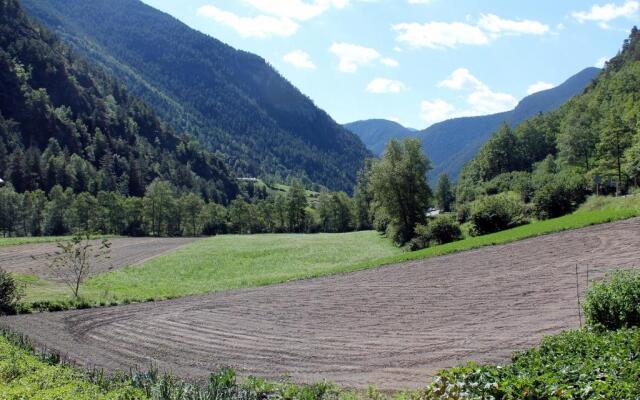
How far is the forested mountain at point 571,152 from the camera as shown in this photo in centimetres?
7275

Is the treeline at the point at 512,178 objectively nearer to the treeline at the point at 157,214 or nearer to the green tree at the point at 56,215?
the treeline at the point at 157,214

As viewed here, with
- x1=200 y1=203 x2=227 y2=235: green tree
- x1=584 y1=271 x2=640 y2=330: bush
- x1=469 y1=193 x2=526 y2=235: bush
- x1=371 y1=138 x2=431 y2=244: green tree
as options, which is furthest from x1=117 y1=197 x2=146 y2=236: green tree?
x1=584 y1=271 x2=640 y2=330: bush

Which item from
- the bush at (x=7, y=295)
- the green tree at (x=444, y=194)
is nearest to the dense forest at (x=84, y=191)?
the green tree at (x=444, y=194)

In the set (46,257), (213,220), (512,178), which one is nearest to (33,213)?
(213,220)

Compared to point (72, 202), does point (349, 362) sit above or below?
below

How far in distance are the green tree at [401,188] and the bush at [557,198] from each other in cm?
1683

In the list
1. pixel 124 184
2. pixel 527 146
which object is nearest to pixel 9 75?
pixel 124 184

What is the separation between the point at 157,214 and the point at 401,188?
83.1 meters

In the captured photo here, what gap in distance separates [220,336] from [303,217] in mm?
120226

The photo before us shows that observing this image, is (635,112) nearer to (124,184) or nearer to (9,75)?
(124,184)

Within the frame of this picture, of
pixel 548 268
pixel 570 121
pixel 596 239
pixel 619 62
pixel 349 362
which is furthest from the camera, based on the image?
pixel 619 62

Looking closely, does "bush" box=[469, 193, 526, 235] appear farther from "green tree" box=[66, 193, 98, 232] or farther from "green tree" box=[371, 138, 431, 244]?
"green tree" box=[66, 193, 98, 232]

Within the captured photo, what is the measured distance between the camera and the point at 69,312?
3108 cm

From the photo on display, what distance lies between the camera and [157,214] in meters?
131
